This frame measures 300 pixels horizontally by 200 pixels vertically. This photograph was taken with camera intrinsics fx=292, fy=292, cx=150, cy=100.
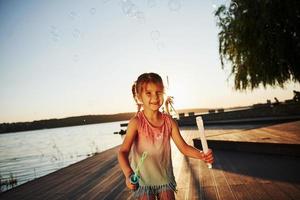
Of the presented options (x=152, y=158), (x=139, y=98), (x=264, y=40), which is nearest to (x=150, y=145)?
(x=152, y=158)

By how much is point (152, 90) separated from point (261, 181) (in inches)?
164

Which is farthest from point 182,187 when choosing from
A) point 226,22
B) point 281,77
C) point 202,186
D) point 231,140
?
point 226,22

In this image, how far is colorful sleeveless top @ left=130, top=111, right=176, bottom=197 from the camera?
221 centimetres

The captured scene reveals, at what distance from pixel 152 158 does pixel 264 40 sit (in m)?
14.2

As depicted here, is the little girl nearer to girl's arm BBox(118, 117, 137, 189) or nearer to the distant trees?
girl's arm BBox(118, 117, 137, 189)

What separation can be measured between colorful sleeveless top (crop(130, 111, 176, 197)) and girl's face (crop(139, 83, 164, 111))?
0.14 m

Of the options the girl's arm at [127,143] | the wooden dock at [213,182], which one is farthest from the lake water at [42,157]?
the girl's arm at [127,143]

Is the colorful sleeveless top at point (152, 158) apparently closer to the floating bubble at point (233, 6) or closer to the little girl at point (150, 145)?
the little girl at point (150, 145)

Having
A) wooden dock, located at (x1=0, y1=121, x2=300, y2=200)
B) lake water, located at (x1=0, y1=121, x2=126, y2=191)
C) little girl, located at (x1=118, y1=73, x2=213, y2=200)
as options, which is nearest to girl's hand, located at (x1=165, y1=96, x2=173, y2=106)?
little girl, located at (x1=118, y1=73, x2=213, y2=200)

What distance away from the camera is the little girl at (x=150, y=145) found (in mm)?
2207

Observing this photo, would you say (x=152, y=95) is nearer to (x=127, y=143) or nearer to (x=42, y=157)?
(x=127, y=143)

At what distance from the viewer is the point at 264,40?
14.7 m

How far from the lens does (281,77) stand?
1653 centimetres

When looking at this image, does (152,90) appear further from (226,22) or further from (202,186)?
(226,22)
